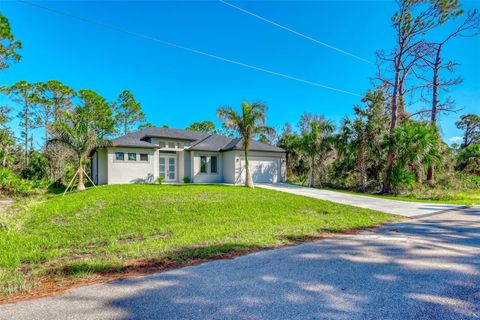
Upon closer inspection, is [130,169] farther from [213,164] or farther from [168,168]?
[213,164]

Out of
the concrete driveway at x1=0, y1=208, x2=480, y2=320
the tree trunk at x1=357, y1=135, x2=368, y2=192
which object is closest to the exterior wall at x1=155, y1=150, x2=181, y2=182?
the tree trunk at x1=357, y1=135, x2=368, y2=192

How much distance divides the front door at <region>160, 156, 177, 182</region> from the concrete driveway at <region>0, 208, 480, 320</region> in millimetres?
15371

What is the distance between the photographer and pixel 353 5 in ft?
43.9

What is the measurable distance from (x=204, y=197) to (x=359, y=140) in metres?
12.3

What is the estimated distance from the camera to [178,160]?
19438 mm

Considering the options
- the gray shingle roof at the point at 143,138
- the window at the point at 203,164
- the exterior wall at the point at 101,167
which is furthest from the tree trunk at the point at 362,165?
the exterior wall at the point at 101,167

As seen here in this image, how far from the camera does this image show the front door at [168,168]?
1886 centimetres

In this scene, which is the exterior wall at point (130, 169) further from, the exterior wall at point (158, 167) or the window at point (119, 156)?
the window at point (119, 156)

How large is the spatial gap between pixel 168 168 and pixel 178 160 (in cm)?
96

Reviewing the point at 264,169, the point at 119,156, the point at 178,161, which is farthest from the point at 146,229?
the point at 264,169

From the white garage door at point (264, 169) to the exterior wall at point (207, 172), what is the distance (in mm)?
2019

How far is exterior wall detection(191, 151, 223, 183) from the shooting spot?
61.8ft

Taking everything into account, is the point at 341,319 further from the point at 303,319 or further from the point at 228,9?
the point at 228,9

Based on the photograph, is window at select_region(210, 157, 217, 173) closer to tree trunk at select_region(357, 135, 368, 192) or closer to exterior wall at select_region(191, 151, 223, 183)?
exterior wall at select_region(191, 151, 223, 183)
